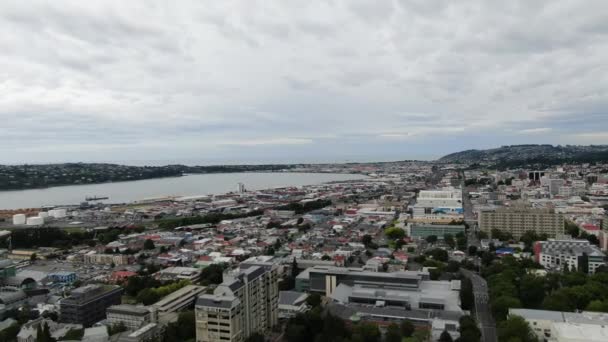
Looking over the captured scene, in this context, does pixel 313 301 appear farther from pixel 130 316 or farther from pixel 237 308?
pixel 130 316

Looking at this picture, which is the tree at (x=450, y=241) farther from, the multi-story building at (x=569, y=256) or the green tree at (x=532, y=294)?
the green tree at (x=532, y=294)

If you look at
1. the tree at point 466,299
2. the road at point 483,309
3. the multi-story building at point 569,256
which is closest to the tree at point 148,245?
the road at point 483,309

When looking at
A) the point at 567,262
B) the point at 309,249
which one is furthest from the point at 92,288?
the point at 567,262

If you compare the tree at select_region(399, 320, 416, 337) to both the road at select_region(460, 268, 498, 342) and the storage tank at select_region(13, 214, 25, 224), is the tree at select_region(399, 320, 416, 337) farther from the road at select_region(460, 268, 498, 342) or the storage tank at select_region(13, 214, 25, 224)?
the storage tank at select_region(13, 214, 25, 224)

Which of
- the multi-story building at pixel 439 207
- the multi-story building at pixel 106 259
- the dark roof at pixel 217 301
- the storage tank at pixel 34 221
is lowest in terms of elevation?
the multi-story building at pixel 106 259

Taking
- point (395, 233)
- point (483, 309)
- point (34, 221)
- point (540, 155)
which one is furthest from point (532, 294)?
point (540, 155)
